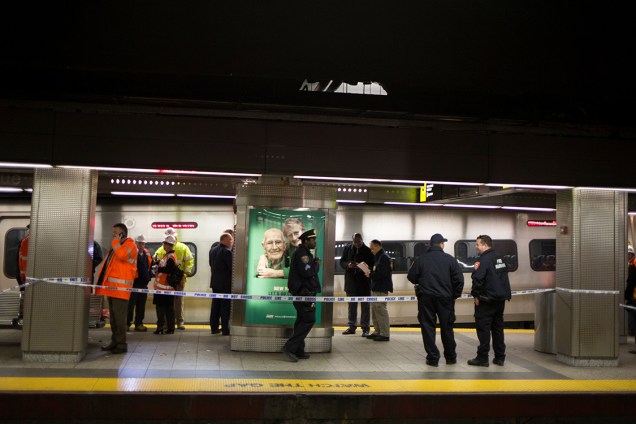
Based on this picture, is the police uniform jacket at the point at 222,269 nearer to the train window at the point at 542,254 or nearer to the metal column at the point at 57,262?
the metal column at the point at 57,262

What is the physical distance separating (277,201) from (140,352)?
117 inches

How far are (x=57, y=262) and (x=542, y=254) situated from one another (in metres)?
10.4

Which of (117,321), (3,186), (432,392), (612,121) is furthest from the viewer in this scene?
(612,121)

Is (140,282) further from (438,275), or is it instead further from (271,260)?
(438,275)

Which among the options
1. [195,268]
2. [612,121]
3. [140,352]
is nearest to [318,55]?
[140,352]

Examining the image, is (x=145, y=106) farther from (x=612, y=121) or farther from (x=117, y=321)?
(x=612, y=121)

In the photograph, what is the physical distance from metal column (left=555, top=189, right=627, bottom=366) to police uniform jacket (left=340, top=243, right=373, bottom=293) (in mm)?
3370

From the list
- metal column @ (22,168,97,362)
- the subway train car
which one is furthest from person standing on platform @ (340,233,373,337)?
metal column @ (22,168,97,362)

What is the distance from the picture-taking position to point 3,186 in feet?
41.1

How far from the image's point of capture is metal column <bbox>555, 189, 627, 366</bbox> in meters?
10.1

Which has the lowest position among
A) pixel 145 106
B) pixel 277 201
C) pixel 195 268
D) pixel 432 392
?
pixel 432 392

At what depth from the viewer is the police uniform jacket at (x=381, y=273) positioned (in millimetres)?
12133

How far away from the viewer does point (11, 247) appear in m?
13.6

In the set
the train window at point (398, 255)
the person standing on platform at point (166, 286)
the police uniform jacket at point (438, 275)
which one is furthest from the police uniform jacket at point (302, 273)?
the train window at point (398, 255)
